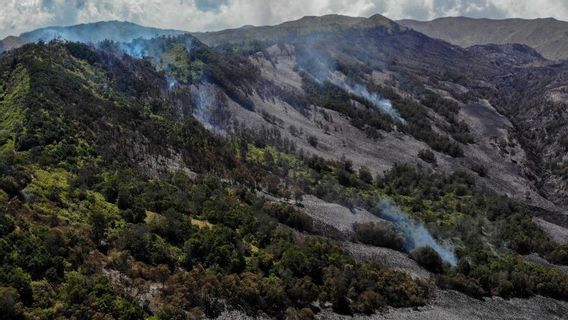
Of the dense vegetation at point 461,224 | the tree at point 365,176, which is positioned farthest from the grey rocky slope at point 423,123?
the dense vegetation at point 461,224

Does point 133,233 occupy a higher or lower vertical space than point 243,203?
higher

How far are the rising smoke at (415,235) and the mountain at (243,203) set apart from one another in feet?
1.08

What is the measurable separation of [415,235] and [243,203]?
1855 centimetres

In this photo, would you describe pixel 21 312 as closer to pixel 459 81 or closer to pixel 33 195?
pixel 33 195

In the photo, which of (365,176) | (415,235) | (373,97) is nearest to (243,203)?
(415,235)

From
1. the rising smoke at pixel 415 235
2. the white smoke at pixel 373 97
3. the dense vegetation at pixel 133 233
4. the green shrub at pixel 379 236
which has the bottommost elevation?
the rising smoke at pixel 415 235

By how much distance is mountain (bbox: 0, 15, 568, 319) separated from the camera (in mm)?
32375

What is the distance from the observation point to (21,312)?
83.4ft

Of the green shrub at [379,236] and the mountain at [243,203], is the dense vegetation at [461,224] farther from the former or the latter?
the mountain at [243,203]

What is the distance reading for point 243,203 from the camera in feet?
177

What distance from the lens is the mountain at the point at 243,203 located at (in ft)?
106

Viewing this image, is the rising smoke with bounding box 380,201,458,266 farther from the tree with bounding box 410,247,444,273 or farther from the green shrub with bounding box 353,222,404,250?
the tree with bounding box 410,247,444,273

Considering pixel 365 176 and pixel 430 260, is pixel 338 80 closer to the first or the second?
pixel 365 176

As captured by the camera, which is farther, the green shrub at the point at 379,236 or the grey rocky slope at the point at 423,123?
the grey rocky slope at the point at 423,123
